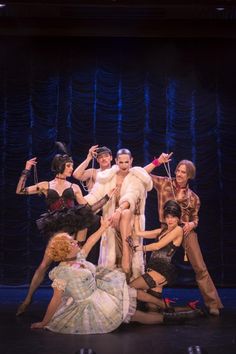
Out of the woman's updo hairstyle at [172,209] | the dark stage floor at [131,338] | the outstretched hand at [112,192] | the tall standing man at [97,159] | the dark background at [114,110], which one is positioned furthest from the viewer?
the dark background at [114,110]

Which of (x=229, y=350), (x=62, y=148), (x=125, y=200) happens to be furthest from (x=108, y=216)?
(x=229, y=350)

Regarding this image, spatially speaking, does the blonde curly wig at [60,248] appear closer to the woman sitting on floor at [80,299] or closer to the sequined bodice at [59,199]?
the woman sitting on floor at [80,299]

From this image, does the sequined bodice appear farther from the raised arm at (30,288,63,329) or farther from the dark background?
the dark background

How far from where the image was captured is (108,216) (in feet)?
20.0

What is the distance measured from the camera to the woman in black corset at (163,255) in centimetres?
548

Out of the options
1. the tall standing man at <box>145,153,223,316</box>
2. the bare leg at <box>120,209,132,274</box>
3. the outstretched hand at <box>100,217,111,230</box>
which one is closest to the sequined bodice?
the outstretched hand at <box>100,217,111,230</box>

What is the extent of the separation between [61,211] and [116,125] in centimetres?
250

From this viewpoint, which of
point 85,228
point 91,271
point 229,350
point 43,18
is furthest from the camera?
point 43,18

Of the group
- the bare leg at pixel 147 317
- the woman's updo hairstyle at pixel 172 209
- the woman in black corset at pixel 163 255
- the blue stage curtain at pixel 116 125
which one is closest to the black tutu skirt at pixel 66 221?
the woman in black corset at pixel 163 255

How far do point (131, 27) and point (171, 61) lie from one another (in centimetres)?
73

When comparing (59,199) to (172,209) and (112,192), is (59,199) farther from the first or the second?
(172,209)

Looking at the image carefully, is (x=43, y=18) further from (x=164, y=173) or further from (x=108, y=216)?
(x=108, y=216)

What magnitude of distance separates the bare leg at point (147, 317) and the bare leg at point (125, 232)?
70 cm

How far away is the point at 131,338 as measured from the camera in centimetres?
473
